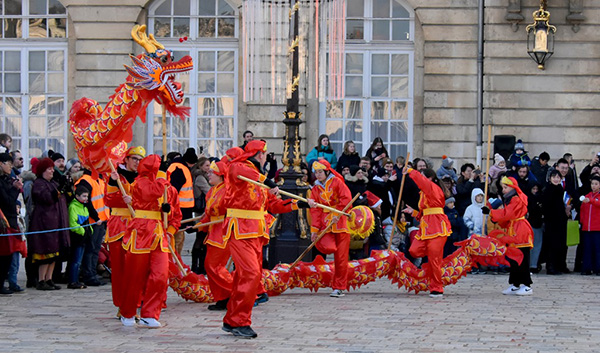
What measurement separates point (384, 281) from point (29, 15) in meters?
10.1

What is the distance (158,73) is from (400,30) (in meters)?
11.0

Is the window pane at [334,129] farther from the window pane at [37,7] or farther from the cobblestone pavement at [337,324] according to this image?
the cobblestone pavement at [337,324]

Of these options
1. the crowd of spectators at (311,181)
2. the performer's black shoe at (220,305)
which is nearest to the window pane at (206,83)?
the crowd of spectators at (311,181)

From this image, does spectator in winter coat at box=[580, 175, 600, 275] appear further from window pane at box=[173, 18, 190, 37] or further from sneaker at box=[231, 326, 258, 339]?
window pane at box=[173, 18, 190, 37]

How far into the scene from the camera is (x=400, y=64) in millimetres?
22109

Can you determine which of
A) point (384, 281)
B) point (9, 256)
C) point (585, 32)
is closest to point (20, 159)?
point (9, 256)

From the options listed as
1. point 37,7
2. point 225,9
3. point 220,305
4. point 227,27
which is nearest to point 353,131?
point 227,27

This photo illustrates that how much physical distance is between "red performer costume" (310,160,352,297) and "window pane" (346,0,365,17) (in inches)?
337

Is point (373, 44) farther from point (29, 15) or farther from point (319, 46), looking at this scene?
point (29, 15)

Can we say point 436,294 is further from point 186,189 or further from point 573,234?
point 573,234

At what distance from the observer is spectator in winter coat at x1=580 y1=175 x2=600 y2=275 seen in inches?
647

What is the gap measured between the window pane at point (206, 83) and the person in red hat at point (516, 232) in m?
9.32

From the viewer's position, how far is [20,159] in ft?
50.1

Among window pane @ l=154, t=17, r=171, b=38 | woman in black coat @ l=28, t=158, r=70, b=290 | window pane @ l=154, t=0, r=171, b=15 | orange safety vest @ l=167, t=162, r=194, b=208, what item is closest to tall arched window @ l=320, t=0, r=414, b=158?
window pane @ l=154, t=17, r=171, b=38
